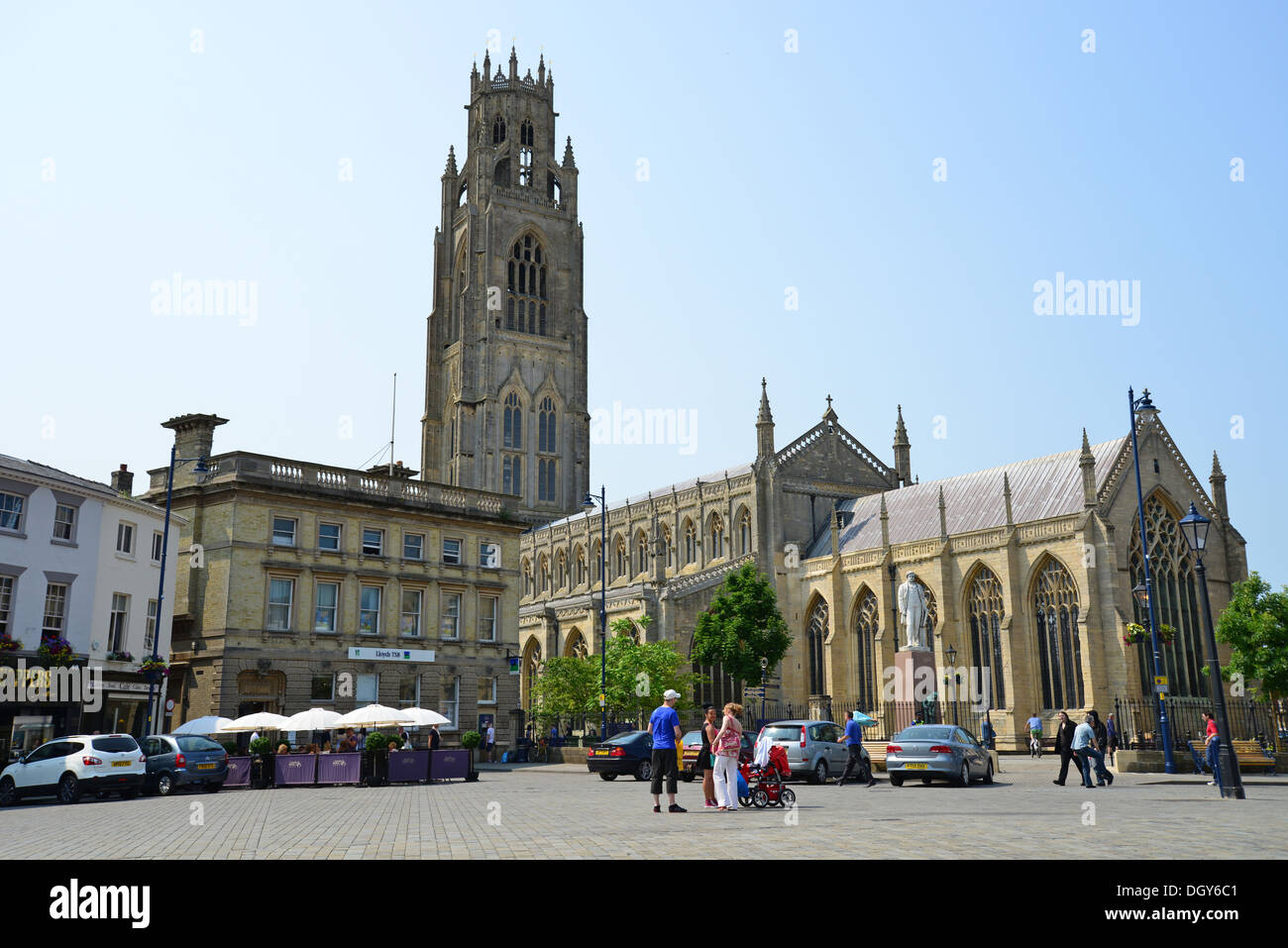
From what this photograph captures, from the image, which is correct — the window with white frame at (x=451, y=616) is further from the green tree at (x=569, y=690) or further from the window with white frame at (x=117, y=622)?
the window with white frame at (x=117, y=622)

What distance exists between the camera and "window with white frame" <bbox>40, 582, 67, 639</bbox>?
31.9 meters

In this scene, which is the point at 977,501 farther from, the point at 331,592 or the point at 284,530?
the point at 284,530

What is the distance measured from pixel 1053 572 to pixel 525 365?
2185 inches

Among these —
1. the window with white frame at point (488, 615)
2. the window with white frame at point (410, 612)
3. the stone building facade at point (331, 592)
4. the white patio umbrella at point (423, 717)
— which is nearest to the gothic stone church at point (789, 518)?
the window with white frame at point (488, 615)

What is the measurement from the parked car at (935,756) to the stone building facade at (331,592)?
21.9 metres

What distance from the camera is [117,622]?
3475 cm

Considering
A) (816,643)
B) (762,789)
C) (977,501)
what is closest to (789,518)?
(816,643)

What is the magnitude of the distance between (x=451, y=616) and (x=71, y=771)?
67.7 ft

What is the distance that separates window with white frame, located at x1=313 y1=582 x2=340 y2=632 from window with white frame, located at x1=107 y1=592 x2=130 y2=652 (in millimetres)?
6501

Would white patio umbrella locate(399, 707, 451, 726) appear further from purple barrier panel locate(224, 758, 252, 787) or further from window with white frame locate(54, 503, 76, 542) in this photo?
window with white frame locate(54, 503, 76, 542)

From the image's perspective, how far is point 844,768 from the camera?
1077 inches

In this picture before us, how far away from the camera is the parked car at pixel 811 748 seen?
26484mm

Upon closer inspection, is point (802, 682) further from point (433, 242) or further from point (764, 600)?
point (433, 242)
